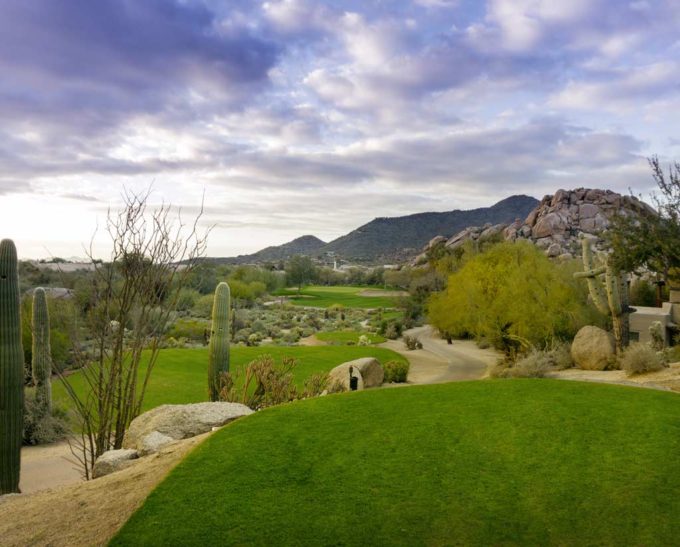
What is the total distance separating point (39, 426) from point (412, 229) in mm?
106149

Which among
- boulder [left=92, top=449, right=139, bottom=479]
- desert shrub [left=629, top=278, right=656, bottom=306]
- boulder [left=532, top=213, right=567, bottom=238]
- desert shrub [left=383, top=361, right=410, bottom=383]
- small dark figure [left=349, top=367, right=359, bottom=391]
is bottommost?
desert shrub [left=383, top=361, right=410, bottom=383]

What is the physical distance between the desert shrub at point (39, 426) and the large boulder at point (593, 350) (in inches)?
708

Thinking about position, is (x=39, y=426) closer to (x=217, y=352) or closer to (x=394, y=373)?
(x=217, y=352)

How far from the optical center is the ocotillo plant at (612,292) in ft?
71.3

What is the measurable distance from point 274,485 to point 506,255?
85.9ft

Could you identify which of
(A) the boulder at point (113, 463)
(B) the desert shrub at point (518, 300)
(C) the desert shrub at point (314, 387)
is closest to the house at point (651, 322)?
(B) the desert shrub at point (518, 300)

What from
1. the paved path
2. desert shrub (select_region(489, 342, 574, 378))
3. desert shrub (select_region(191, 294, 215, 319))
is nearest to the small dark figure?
the paved path

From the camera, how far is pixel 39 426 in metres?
16.4

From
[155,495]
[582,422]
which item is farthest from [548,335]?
[155,495]

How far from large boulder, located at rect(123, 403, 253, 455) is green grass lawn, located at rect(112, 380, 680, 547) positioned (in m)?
1.68

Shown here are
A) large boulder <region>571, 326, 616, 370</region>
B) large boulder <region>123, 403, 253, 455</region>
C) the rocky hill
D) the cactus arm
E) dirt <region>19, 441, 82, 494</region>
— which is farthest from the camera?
the rocky hill

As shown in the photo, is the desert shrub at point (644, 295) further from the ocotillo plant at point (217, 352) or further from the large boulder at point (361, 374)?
the ocotillo plant at point (217, 352)

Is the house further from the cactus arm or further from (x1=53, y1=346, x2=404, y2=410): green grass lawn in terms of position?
(x1=53, y1=346, x2=404, y2=410): green grass lawn

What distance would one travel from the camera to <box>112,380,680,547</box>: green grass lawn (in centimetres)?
510
